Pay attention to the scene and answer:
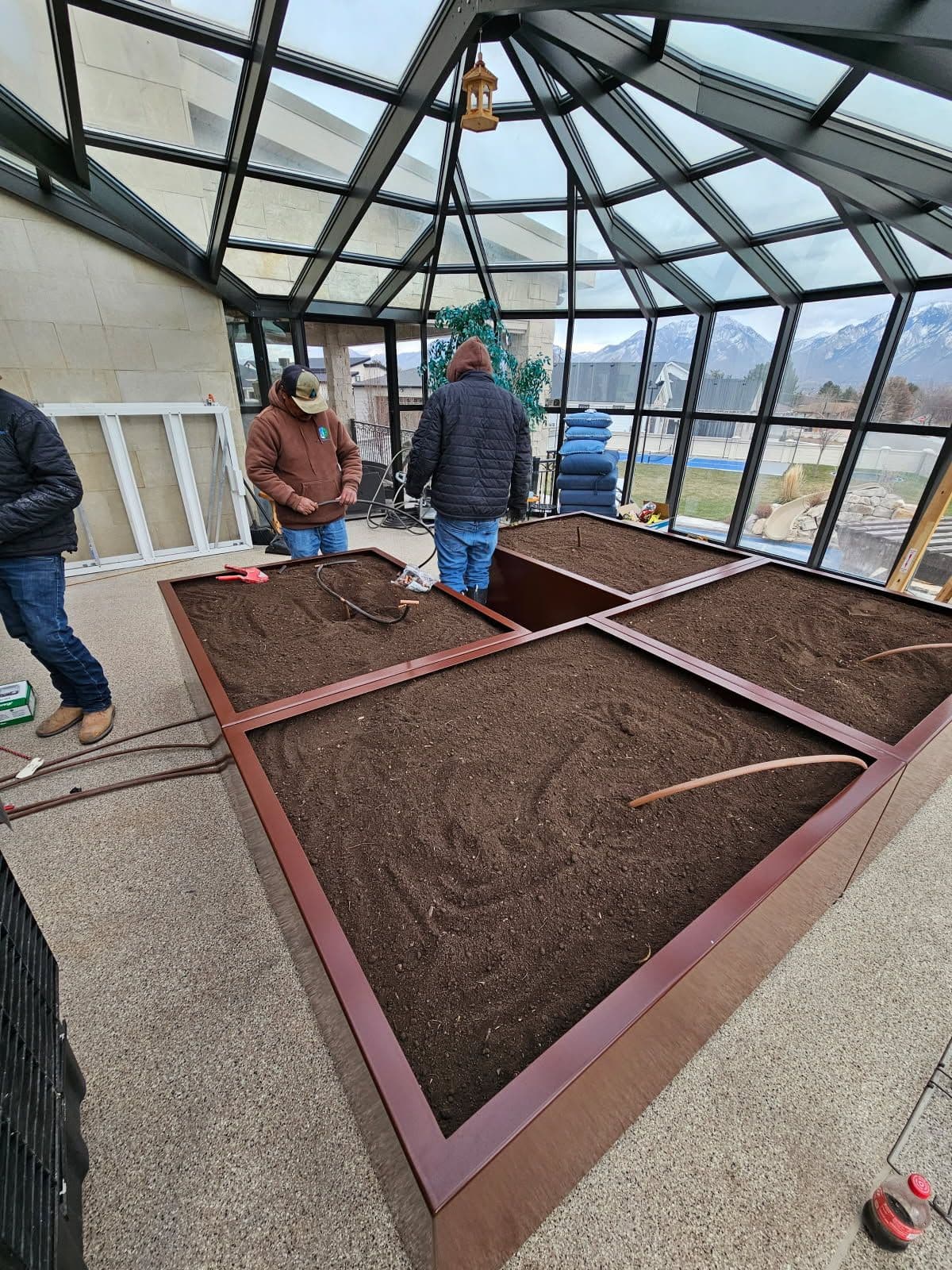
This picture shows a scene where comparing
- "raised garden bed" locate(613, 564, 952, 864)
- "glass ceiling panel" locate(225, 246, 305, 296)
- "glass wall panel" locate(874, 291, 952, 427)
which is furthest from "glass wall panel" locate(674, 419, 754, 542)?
"glass ceiling panel" locate(225, 246, 305, 296)

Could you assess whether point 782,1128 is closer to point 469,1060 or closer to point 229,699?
point 469,1060

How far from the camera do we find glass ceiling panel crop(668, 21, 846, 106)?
271 cm

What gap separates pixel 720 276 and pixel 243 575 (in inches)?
221

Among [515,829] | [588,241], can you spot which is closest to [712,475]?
[588,241]

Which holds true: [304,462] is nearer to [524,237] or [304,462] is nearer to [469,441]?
[469,441]

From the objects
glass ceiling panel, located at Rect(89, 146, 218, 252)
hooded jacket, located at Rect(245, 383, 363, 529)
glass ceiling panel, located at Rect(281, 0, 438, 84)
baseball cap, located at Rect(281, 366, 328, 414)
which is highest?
glass ceiling panel, located at Rect(281, 0, 438, 84)

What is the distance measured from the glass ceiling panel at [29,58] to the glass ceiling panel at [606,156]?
352cm

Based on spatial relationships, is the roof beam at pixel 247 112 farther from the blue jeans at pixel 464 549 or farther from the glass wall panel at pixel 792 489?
the glass wall panel at pixel 792 489

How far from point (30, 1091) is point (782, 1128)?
1460 mm

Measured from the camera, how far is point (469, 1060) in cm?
72

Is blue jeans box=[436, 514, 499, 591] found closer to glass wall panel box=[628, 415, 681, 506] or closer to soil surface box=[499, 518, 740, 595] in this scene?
soil surface box=[499, 518, 740, 595]

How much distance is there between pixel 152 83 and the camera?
2.99 metres

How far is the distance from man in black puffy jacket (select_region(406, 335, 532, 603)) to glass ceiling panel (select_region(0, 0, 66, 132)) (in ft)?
8.13

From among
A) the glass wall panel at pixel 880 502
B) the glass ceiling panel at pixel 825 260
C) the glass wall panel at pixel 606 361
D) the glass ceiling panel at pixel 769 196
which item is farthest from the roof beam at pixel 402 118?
the glass wall panel at pixel 880 502
